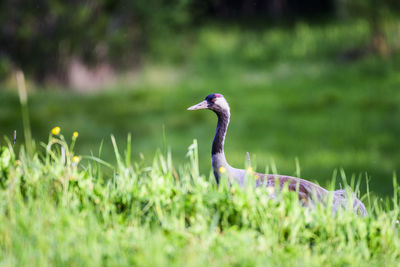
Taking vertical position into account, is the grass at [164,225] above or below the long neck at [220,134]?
below

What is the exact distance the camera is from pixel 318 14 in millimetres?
23188

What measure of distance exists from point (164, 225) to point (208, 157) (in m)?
7.90

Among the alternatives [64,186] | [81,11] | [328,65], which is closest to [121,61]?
[81,11]

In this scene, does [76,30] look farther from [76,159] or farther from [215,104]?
[76,159]

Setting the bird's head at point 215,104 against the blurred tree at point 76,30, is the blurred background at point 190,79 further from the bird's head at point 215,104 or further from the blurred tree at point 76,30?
the bird's head at point 215,104

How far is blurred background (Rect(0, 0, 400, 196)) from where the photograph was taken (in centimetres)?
1374

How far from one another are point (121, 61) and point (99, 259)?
13.8m

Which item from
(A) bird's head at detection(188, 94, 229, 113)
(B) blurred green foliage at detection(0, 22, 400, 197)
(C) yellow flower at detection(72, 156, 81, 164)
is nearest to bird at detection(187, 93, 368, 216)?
(A) bird's head at detection(188, 94, 229, 113)

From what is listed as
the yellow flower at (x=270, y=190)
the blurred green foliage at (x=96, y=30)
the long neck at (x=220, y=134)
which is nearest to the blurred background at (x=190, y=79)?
the blurred green foliage at (x=96, y=30)

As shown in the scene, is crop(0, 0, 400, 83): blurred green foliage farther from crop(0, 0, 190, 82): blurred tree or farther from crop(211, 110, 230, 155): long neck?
crop(211, 110, 230, 155): long neck

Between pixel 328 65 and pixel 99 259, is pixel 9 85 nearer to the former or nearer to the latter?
pixel 328 65

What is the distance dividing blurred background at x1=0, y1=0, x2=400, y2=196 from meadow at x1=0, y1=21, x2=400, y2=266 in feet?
0.18

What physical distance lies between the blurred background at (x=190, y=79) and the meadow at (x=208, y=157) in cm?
6

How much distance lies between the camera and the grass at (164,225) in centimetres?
424
